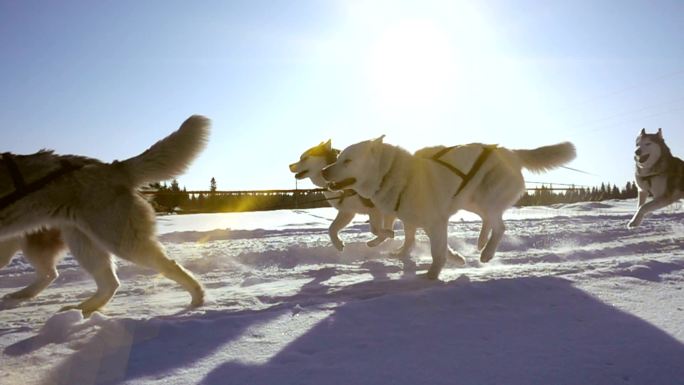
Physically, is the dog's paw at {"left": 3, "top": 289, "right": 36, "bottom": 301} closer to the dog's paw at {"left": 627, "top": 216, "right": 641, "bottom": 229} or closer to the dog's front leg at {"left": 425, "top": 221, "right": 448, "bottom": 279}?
the dog's front leg at {"left": 425, "top": 221, "right": 448, "bottom": 279}

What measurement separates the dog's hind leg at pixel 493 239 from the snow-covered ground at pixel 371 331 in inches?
15.7

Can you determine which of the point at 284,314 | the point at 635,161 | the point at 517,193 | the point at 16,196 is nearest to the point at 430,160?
the point at 517,193

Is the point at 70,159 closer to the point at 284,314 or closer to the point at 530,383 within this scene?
the point at 284,314

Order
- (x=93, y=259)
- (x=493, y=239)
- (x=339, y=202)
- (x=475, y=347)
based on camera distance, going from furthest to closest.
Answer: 1. (x=339, y=202)
2. (x=493, y=239)
3. (x=93, y=259)
4. (x=475, y=347)

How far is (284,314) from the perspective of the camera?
2842 millimetres

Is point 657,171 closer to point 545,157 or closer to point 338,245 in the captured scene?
point 545,157

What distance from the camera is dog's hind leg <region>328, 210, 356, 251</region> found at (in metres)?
6.54

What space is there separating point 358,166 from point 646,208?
24.2 feet

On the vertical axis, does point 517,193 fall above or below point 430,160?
below

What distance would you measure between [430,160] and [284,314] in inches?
105

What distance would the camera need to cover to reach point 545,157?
576 centimetres

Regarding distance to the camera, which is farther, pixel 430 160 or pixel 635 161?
pixel 635 161

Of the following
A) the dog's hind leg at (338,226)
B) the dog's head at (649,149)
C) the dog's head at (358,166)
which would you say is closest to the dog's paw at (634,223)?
the dog's head at (649,149)

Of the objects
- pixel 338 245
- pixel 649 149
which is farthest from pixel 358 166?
pixel 649 149
